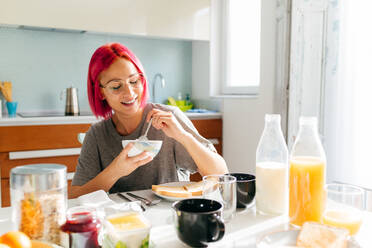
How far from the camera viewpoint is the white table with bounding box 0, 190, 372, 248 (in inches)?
29.8

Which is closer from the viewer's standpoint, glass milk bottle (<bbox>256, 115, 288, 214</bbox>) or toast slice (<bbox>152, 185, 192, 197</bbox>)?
glass milk bottle (<bbox>256, 115, 288, 214</bbox>)

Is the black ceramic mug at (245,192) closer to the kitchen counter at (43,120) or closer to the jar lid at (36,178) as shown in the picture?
the jar lid at (36,178)

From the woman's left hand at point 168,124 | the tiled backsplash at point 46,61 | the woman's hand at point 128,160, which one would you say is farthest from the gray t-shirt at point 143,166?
the tiled backsplash at point 46,61

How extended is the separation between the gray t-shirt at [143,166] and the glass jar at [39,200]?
0.64 meters

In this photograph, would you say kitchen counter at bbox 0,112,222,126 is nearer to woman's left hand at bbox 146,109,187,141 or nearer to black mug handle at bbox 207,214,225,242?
woman's left hand at bbox 146,109,187,141

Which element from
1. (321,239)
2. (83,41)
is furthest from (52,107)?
(321,239)

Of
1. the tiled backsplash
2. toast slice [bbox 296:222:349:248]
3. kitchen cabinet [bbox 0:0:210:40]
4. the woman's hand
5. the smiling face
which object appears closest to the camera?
toast slice [bbox 296:222:349:248]

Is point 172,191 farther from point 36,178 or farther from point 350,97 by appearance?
point 350,97

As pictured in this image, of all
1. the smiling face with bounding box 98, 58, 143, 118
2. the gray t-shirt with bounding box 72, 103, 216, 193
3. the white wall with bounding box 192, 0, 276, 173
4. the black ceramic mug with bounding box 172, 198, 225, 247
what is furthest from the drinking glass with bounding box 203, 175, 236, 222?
the white wall with bounding box 192, 0, 276, 173

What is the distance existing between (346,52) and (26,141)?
6.77ft

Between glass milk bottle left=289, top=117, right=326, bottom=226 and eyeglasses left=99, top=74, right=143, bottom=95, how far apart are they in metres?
0.75

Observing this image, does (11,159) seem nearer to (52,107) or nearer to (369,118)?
(52,107)

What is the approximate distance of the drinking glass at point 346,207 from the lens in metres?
0.77

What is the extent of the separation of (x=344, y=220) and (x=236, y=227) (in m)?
0.25
